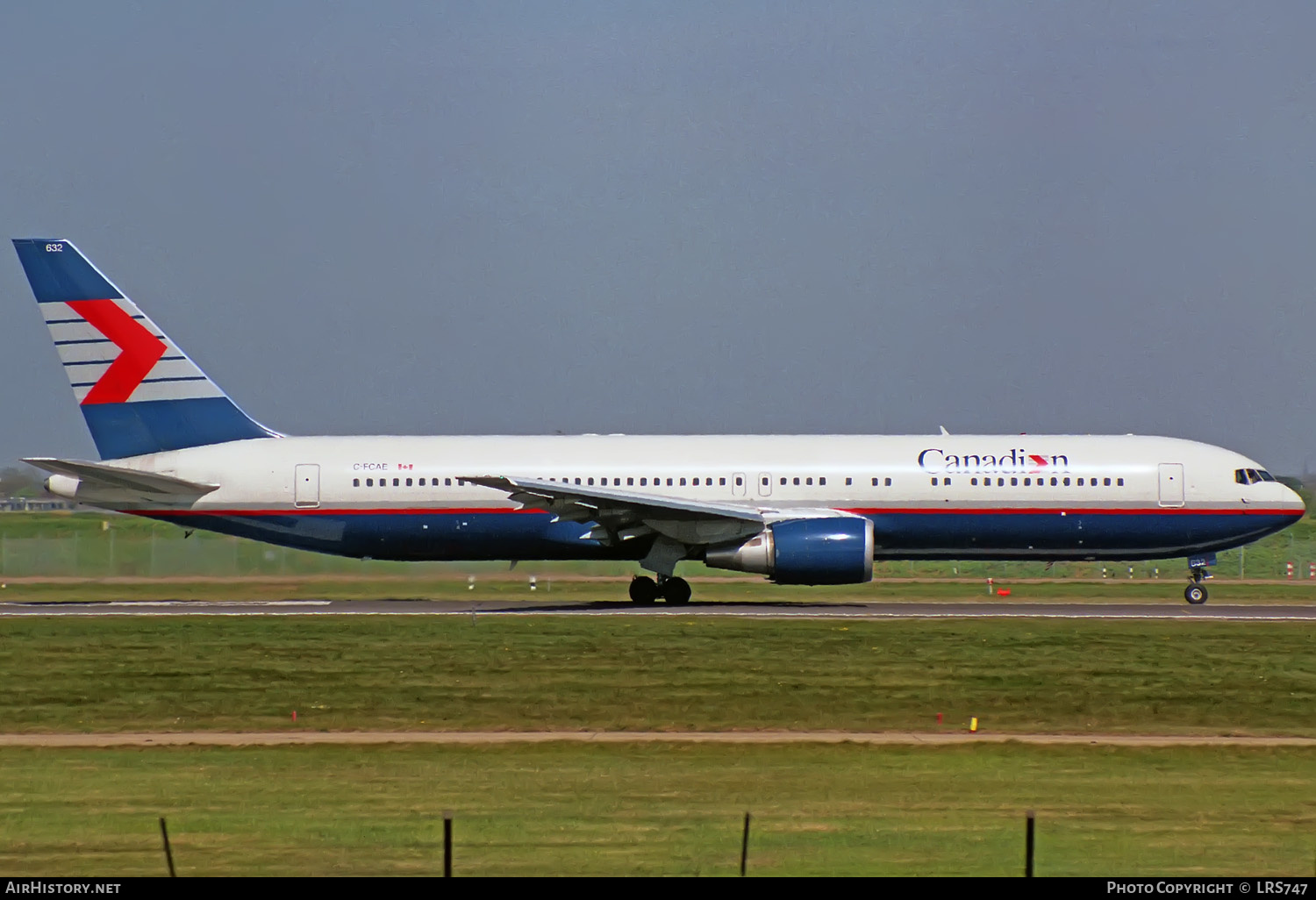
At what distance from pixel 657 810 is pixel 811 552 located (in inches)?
887

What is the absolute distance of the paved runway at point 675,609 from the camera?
37.4 m

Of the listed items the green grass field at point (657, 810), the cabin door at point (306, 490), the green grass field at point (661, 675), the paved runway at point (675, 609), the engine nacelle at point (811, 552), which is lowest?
the green grass field at point (657, 810)

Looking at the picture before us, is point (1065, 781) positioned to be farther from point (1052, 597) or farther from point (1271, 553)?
point (1271, 553)

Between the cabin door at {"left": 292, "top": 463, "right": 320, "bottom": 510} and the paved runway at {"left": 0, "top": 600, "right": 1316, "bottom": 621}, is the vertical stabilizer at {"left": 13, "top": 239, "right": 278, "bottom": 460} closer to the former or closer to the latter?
Answer: the cabin door at {"left": 292, "top": 463, "right": 320, "bottom": 510}

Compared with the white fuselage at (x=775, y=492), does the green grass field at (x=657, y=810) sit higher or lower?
lower

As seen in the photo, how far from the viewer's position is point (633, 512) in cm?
3997

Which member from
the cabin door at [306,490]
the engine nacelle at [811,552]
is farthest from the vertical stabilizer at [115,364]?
the engine nacelle at [811,552]

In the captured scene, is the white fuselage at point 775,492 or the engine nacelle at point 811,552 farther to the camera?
the white fuselage at point 775,492

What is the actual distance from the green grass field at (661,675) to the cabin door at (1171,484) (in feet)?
21.8

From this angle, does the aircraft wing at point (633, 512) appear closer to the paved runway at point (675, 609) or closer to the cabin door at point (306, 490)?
the paved runway at point (675, 609)

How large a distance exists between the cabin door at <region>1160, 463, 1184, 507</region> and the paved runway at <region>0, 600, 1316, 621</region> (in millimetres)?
2592

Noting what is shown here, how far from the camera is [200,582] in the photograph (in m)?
49.2
